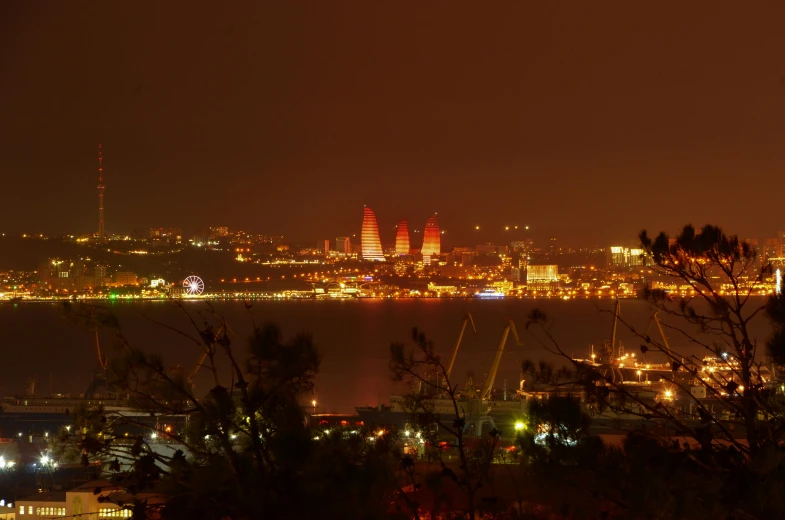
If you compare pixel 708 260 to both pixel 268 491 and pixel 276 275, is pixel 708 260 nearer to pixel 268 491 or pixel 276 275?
pixel 268 491

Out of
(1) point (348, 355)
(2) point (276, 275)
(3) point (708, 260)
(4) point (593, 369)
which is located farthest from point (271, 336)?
(2) point (276, 275)

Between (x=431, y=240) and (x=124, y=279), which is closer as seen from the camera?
(x=124, y=279)

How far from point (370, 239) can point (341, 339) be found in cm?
2790

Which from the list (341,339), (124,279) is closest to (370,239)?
(124,279)

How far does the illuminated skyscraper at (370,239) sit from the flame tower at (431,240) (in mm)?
2400

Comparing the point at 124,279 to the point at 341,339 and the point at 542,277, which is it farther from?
the point at 542,277

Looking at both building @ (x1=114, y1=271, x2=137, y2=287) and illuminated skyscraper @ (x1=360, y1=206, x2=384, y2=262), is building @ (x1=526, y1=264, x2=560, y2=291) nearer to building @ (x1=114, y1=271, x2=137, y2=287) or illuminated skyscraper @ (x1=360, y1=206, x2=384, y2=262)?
illuminated skyscraper @ (x1=360, y1=206, x2=384, y2=262)

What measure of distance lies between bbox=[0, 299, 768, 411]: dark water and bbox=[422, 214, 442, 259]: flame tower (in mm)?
14296

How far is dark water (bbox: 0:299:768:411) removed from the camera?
11626 mm

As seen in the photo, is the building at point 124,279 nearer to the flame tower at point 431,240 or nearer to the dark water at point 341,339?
the dark water at point 341,339

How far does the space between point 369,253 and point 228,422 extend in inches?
1732

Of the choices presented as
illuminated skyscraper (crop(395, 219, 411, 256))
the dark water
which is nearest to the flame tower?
illuminated skyscraper (crop(395, 219, 411, 256))

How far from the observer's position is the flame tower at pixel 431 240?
46.8 meters

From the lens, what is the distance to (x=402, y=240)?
49344 millimetres
